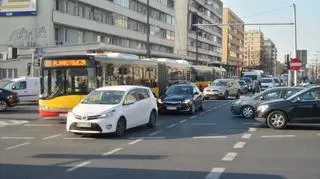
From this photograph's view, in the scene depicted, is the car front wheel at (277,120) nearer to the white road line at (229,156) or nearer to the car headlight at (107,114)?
the car headlight at (107,114)

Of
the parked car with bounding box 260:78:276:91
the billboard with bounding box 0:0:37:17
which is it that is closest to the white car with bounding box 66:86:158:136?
the parked car with bounding box 260:78:276:91

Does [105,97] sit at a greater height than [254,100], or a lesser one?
greater

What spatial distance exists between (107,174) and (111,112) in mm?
6033

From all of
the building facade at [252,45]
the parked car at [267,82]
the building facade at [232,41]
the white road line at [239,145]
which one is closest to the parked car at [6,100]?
the white road line at [239,145]

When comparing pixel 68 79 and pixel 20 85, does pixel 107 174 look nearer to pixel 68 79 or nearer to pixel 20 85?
pixel 68 79

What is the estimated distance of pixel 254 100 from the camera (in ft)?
76.0

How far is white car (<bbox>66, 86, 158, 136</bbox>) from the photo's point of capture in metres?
15.7

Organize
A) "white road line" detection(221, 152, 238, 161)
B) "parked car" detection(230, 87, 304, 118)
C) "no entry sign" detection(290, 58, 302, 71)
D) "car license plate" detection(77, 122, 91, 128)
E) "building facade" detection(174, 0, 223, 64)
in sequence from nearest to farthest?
"white road line" detection(221, 152, 238, 161) → "car license plate" detection(77, 122, 91, 128) → "parked car" detection(230, 87, 304, 118) → "no entry sign" detection(290, 58, 302, 71) → "building facade" detection(174, 0, 223, 64)

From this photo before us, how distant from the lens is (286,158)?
1167cm

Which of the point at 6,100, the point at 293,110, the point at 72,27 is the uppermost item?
the point at 72,27

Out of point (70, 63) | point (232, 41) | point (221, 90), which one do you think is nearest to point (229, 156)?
point (70, 63)

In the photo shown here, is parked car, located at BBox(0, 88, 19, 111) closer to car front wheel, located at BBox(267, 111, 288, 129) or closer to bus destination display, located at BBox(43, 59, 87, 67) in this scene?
bus destination display, located at BBox(43, 59, 87, 67)

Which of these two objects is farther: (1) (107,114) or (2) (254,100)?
(2) (254,100)

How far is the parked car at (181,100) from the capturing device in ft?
80.6
